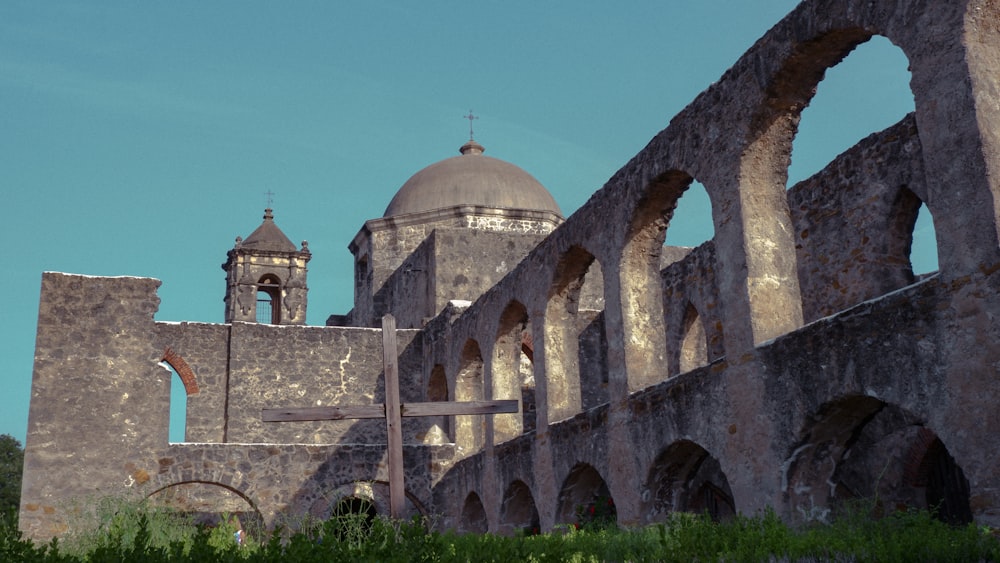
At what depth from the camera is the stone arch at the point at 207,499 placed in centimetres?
1465

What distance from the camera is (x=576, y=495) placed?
12141 mm

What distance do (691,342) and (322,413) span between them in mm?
6165

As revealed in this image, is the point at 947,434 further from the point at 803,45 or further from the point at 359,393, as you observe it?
the point at 359,393

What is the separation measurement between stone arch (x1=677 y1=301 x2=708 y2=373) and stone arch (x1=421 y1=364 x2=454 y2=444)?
3.79 metres

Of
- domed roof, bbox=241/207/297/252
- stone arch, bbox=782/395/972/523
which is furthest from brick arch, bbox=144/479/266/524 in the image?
domed roof, bbox=241/207/297/252

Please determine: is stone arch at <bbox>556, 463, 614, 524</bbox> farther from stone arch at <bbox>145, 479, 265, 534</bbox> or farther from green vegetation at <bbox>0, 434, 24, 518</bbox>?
green vegetation at <bbox>0, 434, 24, 518</bbox>

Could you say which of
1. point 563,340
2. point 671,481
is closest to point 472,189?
point 563,340

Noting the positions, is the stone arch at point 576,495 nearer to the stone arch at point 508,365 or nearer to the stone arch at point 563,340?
the stone arch at point 563,340

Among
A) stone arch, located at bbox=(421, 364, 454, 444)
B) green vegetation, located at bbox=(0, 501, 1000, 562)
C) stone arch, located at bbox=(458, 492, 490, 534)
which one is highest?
stone arch, located at bbox=(421, 364, 454, 444)

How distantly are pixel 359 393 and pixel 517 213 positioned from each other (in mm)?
5915

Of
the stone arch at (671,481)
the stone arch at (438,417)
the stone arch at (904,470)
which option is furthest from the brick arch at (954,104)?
the stone arch at (438,417)

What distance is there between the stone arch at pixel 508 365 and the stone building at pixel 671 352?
0.13ft

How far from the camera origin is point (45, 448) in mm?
14266

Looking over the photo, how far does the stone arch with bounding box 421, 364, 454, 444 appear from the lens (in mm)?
16688
